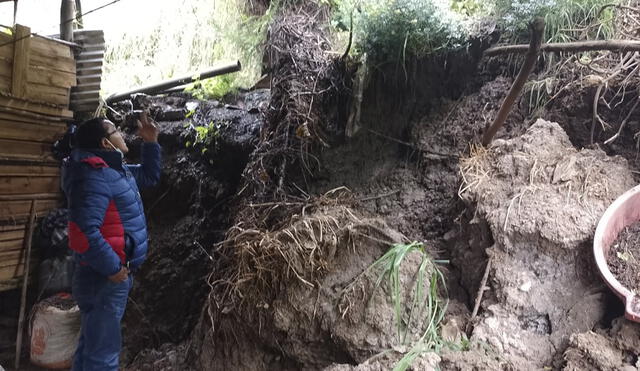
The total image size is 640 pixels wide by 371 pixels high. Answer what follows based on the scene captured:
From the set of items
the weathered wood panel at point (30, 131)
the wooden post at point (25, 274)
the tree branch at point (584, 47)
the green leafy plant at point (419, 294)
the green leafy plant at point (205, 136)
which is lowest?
the wooden post at point (25, 274)

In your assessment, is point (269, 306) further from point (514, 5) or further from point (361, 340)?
point (514, 5)

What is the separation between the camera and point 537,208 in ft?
6.97

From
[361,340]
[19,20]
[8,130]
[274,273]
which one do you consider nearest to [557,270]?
[361,340]

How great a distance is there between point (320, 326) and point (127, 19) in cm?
409

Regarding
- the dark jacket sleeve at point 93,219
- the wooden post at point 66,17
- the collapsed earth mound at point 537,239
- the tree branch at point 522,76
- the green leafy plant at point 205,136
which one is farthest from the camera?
the wooden post at point 66,17

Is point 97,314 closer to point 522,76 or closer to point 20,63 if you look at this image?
point 20,63

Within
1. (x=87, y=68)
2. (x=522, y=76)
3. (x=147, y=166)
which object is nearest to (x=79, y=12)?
(x=87, y=68)

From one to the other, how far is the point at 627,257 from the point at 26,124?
14.2ft

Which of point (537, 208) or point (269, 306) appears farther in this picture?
point (269, 306)

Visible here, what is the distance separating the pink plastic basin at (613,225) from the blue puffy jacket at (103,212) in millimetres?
2274

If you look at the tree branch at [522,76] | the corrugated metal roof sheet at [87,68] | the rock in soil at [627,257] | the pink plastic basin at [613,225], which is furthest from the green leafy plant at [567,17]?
the corrugated metal roof sheet at [87,68]

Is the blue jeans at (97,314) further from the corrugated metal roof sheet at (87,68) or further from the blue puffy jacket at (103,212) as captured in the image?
the corrugated metal roof sheet at (87,68)

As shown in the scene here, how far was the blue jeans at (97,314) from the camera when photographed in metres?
2.50

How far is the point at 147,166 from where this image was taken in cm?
292
